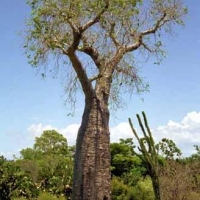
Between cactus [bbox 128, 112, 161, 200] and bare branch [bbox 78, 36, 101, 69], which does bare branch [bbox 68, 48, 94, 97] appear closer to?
bare branch [bbox 78, 36, 101, 69]

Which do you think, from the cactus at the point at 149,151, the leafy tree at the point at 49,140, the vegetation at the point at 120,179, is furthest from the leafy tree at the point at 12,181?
the leafy tree at the point at 49,140

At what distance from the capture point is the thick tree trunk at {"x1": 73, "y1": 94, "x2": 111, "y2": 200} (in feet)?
23.4

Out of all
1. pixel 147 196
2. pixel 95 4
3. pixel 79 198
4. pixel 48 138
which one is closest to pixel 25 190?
pixel 147 196

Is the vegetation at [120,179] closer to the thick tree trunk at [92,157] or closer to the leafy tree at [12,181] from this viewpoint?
the leafy tree at [12,181]

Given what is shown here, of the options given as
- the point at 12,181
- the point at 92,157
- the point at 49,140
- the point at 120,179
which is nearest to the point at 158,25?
the point at 92,157

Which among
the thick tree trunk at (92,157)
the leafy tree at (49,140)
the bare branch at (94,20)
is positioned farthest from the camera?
the leafy tree at (49,140)

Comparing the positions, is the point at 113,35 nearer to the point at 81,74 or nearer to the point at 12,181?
the point at 81,74

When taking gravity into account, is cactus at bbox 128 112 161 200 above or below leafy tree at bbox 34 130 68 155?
below

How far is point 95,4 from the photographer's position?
735 centimetres

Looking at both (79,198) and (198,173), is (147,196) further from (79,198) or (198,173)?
(79,198)

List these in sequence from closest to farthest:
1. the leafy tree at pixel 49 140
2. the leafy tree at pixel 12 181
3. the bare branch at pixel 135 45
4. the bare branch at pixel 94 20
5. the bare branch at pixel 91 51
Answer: the bare branch at pixel 94 20 → the bare branch at pixel 91 51 → the bare branch at pixel 135 45 → the leafy tree at pixel 12 181 → the leafy tree at pixel 49 140

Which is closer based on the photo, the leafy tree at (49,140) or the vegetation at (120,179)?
the vegetation at (120,179)

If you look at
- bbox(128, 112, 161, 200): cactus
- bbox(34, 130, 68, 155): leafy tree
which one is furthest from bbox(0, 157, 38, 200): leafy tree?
bbox(34, 130, 68, 155): leafy tree

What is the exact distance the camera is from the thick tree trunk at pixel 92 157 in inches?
281
